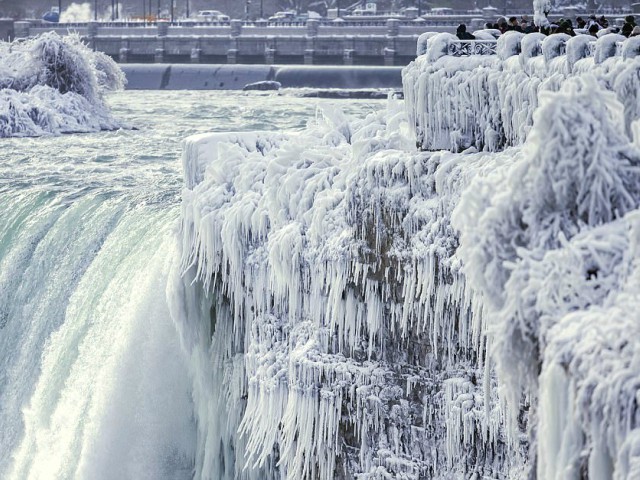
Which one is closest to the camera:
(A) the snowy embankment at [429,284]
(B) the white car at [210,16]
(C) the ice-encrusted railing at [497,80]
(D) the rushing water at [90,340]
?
(A) the snowy embankment at [429,284]

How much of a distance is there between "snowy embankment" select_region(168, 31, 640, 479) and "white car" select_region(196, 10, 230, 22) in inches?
3164

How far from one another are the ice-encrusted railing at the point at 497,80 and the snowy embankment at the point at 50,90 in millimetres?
26076

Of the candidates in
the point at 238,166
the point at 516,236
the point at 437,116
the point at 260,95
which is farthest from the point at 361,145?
the point at 260,95

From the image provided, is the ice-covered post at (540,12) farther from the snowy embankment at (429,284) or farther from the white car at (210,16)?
the white car at (210,16)

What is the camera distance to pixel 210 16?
330 feet

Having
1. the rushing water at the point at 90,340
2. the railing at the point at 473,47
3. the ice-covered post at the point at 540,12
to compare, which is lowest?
the rushing water at the point at 90,340

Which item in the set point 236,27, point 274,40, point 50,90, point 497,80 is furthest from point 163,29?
point 497,80

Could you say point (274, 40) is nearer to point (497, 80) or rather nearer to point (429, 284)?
point (497, 80)

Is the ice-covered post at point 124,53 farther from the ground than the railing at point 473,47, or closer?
closer

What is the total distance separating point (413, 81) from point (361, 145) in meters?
0.83

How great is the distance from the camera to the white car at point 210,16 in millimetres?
97250

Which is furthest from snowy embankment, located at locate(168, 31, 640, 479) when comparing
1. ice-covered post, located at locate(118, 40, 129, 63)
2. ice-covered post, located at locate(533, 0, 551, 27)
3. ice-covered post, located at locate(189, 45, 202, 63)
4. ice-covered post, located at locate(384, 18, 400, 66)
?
ice-covered post, located at locate(118, 40, 129, 63)

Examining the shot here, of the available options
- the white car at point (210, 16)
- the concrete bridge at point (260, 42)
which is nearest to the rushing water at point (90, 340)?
the concrete bridge at point (260, 42)

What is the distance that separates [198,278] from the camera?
16.7 metres
